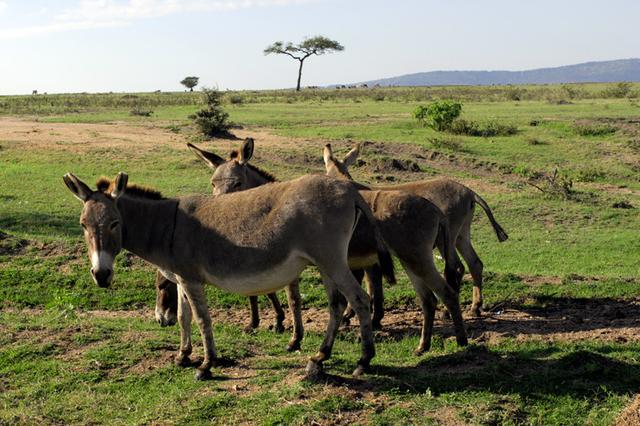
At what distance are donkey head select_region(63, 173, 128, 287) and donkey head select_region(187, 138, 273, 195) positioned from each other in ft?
8.56

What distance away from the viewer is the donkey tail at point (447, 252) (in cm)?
846

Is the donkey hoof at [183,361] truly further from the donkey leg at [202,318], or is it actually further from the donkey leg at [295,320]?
the donkey leg at [295,320]

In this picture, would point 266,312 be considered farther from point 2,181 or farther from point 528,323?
point 2,181

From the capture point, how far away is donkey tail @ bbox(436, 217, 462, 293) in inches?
333

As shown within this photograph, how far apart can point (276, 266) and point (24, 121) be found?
32639 mm

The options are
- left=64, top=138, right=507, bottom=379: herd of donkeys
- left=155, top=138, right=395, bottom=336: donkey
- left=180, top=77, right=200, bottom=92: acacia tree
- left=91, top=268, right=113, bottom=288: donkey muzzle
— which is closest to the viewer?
left=91, top=268, right=113, bottom=288: donkey muzzle

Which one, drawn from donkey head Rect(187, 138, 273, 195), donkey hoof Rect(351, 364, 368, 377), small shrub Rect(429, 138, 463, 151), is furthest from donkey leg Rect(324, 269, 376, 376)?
small shrub Rect(429, 138, 463, 151)

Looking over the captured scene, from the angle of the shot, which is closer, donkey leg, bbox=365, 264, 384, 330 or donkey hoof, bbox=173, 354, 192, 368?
donkey hoof, bbox=173, 354, 192, 368

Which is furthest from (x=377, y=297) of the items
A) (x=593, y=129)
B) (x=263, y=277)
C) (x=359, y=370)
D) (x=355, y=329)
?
(x=593, y=129)

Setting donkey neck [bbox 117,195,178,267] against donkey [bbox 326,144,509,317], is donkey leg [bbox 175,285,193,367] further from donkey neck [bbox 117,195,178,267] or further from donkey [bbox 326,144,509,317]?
donkey [bbox 326,144,509,317]

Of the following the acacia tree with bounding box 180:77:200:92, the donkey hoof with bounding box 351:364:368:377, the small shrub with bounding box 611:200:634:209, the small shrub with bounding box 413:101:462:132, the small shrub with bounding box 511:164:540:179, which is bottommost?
the donkey hoof with bounding box 351:364:368:377

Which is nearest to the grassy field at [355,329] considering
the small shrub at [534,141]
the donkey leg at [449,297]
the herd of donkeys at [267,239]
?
the donkey leg at [449,297]

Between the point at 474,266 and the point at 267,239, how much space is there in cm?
432

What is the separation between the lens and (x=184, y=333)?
7852 millimetres
